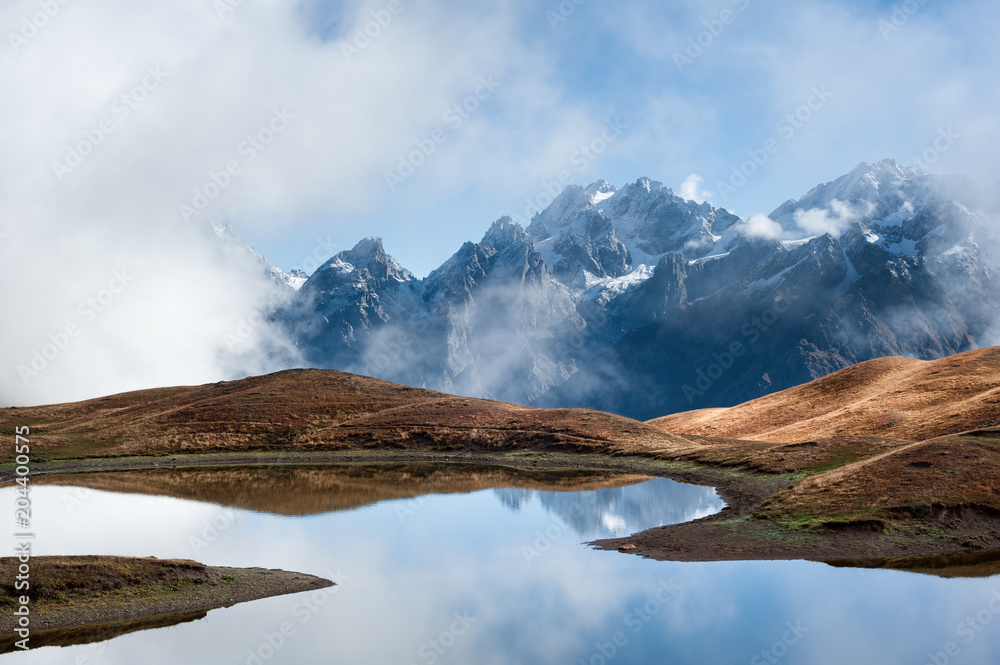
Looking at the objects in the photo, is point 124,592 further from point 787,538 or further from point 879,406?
point 879,406

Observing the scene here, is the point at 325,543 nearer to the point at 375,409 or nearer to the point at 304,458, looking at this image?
the point at 304,458

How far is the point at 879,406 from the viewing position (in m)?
108

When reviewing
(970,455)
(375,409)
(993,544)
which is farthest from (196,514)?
(375,409)

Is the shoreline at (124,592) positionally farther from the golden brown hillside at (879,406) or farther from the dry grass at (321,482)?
the golden brown hillside at (879,406)

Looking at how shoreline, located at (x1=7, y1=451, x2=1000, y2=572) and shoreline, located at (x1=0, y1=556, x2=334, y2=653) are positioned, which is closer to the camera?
shoreline, located at (x1=0, y1=556, x2=334, y2=653)

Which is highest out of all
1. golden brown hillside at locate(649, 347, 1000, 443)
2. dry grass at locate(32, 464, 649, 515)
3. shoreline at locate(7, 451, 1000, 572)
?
golden brown hillside at locate(649, 347, 1000, 443)

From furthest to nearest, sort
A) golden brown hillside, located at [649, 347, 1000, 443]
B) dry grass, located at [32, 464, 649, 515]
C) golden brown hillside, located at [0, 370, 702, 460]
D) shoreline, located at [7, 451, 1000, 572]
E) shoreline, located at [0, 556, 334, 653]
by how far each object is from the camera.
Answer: golden brown hillside, located at [0, 370, 702, 460] → golden brown hillside, located at [649, 347, 1000, 443] → dry grass, located at [32, 464, 649, 515] → shoreline, located at [7, 451, 1000, 572] → shoreline, located at [0, 556, 334, 653]

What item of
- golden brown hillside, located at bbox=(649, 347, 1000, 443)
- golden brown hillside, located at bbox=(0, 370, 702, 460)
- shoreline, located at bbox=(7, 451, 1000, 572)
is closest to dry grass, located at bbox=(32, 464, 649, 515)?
golden brown hillside, located at bbox=(0, 370, 702, 460)

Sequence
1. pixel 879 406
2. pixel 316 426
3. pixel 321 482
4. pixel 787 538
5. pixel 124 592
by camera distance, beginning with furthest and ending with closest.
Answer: pixel 316 426
pixel 879 406
pixel 321 482
pixel 787 538
pixel 124 592

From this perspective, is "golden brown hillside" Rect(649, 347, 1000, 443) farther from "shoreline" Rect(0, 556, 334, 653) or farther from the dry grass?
"shoreline" Rect(0, 556, 334, 653)

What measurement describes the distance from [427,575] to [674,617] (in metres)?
14.9

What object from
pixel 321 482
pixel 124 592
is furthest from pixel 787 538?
pixel 321 482

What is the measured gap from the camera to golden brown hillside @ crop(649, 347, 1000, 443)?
8769 cm

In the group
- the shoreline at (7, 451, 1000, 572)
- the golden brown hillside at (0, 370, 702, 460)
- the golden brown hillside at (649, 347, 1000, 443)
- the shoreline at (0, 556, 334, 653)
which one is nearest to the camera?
the shoreline at (0, 556, 334, 653)
